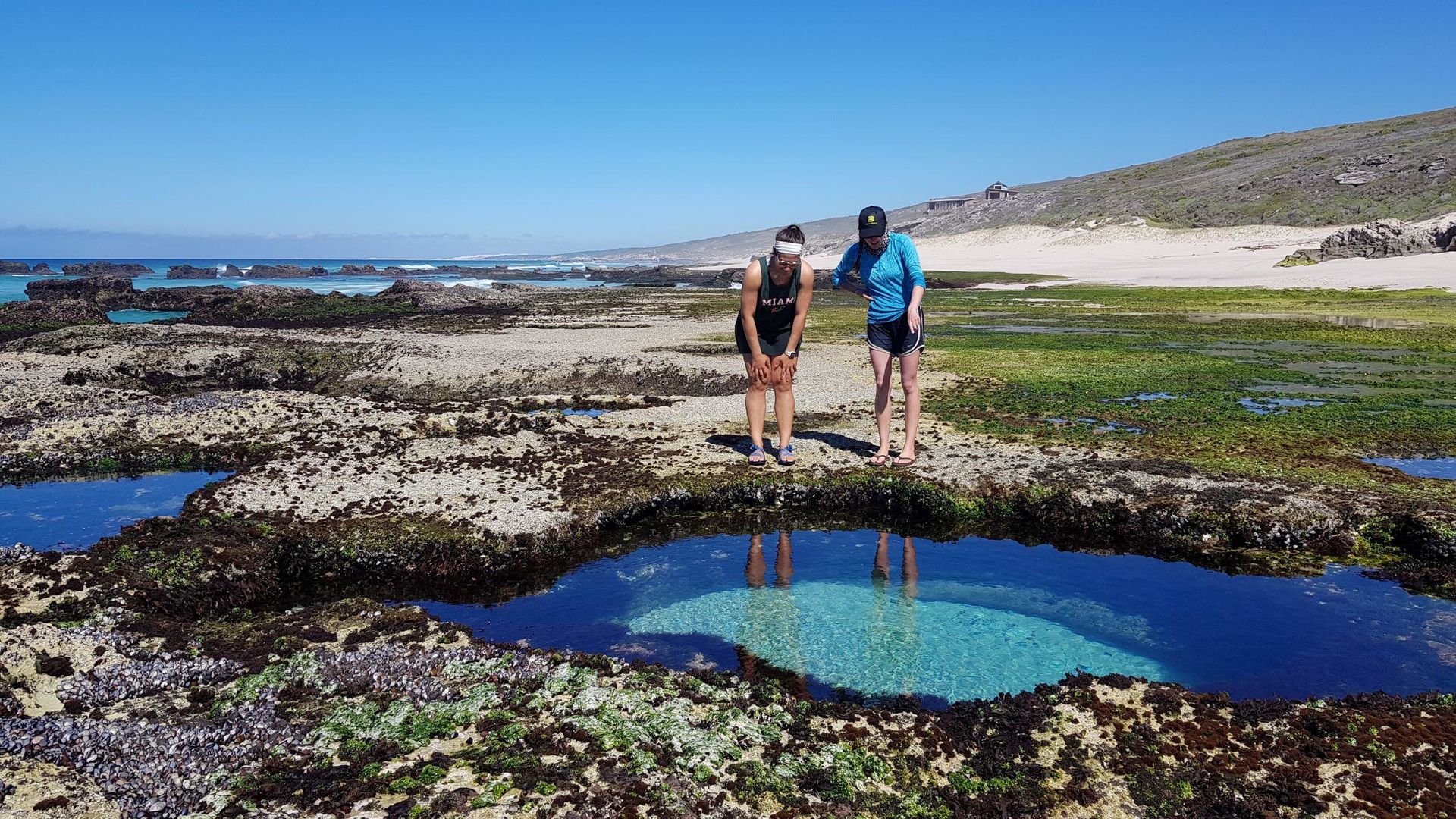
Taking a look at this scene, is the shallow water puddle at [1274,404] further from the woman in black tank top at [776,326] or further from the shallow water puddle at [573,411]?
the shallow water puddle at [573,411]

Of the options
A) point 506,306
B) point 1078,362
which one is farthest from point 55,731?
point 506,306

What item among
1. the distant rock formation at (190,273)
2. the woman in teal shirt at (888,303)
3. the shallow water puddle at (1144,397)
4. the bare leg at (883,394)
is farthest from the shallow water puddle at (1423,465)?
the distant rock formation at (190,273)

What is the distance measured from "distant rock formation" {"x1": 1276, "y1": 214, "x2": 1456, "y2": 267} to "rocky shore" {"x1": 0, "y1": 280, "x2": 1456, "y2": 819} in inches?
1706

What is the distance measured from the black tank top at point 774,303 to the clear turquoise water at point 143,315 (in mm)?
37281

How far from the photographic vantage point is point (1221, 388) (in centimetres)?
1402


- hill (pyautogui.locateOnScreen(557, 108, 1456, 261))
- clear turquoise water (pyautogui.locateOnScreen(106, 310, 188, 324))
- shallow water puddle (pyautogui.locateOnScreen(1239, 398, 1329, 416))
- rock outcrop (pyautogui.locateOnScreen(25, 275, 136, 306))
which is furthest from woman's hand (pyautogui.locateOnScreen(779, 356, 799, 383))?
hill (pyautogui.locateOnScreen(557, 108, 1456, 261))

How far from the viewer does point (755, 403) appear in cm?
930

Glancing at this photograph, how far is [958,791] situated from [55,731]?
4.22 meters

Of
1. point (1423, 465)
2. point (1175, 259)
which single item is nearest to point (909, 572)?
point (1423, 465)

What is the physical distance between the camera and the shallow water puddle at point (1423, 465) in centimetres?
873

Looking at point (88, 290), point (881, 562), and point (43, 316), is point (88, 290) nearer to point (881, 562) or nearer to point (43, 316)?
point (43, 316)

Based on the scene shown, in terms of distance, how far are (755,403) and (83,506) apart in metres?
7.21

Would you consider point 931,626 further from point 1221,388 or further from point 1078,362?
point 1078,362

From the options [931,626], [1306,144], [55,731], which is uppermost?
[1306,144]
